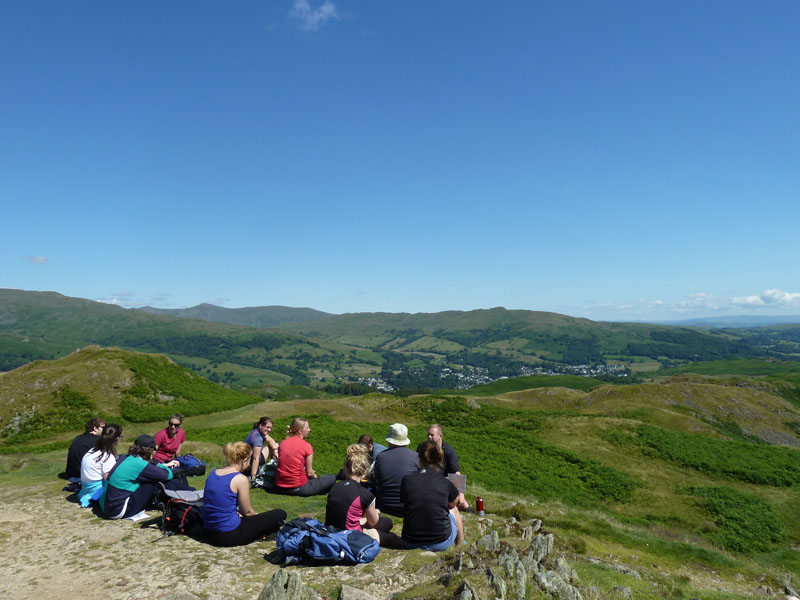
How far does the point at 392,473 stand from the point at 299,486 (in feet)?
17.9

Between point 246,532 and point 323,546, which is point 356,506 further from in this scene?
point 246,532

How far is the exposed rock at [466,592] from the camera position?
6988 millimetres

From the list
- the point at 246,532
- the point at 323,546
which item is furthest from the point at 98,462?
the point at 323,546

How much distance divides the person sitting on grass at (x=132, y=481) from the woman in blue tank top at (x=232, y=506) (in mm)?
3155

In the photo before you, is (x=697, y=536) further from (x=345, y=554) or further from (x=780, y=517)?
(x=345, y=554)

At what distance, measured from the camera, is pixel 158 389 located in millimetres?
48844

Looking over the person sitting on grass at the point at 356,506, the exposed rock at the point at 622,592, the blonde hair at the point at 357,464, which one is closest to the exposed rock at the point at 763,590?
the exposed rock at the point at 622,592

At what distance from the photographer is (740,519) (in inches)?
965

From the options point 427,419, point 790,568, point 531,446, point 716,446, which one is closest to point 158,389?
point 427,419

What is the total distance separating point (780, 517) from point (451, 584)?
30562 millimetres

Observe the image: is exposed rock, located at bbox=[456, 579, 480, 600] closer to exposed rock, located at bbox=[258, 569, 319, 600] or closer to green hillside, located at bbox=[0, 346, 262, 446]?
exposed rock, located at bbox=[258, 569, 319, 600]

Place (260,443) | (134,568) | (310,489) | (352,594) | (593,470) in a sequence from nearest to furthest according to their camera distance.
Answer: (352,594) < (134,568) < (310,489) < (260,443) < (593,470)

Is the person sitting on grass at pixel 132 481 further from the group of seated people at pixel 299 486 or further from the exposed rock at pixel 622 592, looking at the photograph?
the exposed rock at pixel 622 592

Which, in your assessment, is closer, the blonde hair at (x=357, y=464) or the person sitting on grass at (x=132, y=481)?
the blonde hair at (x=357, y=464)
